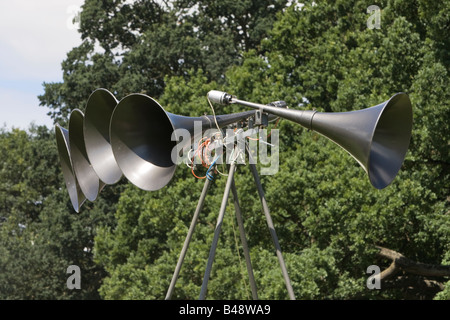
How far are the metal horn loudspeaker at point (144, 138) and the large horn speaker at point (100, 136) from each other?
2.17 ft

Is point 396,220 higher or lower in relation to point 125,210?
lower

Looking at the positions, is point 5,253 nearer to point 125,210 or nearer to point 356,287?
point 125,210

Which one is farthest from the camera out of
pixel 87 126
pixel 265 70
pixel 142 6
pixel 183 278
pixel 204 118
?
pixel 142 6

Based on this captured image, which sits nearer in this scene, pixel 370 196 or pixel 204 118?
pixel 204 118

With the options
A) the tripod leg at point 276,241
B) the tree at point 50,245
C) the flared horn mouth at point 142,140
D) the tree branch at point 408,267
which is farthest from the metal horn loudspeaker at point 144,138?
the tree at point 50,245

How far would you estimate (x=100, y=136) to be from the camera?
6.11 m

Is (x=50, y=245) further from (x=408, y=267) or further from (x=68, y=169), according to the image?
(x=68, y=169)

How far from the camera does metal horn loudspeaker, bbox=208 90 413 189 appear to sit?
468cm

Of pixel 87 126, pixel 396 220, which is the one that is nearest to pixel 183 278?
pixel 396 220

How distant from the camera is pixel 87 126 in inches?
238

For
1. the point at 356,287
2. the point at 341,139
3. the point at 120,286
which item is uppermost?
the point at 120,286

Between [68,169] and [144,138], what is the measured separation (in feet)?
6.16

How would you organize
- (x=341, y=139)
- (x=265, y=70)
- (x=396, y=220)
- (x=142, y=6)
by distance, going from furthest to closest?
(x=142, y=6) → (x=265, y=70) → (x=396, y=220) → (x=341, y=139)

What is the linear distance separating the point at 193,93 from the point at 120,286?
20.0 ft
